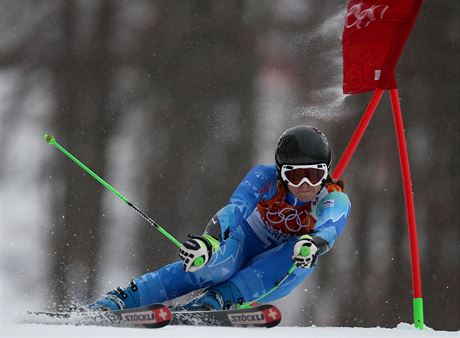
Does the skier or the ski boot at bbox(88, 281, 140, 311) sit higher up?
the skier

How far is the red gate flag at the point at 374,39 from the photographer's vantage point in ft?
19.2

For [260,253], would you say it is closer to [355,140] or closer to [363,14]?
[355,140]

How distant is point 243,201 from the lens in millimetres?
4820

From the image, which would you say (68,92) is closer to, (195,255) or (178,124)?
(178,124)

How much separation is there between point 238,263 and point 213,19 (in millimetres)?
8103

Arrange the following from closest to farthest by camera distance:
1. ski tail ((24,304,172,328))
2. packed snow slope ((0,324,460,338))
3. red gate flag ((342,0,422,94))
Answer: packed snow slope ((0,324,460,338)) < ski tail ((24,304,172,328)) < red gate flag ((342,0,422,94))

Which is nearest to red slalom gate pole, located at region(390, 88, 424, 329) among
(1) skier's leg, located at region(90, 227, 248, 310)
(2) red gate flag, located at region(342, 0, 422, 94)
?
(2) red gate flag, located at region(342, 0, 422, 94)

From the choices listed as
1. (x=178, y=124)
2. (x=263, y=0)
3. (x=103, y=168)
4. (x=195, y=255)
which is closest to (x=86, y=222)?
(x=103, y=168)

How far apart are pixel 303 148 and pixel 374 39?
150 cm

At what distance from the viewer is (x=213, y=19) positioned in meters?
12.8

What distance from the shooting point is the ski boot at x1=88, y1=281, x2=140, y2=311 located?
4.69m

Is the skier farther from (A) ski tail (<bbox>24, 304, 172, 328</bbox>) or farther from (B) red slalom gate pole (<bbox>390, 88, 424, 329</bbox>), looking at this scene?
(B) red slalom gate pole (<bbox>390, 88, 424, 329</bbox>)

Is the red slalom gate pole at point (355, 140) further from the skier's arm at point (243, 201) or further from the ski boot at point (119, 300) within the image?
the ski boot at point (119, 300)

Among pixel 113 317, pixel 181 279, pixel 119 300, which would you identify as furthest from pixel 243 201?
pixel 113 317
